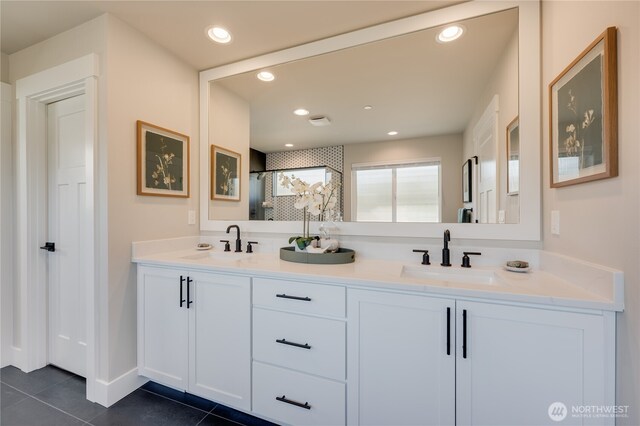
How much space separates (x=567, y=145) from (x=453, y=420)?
1.32 metres

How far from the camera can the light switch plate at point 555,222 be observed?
4.35 ft

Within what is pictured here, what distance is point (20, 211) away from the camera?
2.09 meters

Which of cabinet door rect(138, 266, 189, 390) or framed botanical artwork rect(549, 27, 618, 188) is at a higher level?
framed botanical artwork rect(549, 27, 618, 188)

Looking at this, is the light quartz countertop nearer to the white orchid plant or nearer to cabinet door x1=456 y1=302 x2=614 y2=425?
cabinet door x1=456 y1=302 x2=614 y2=425

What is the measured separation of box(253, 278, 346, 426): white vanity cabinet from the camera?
4.35 ft

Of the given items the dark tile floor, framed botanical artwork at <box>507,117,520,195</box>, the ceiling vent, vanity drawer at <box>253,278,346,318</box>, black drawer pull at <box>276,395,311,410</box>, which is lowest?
the dark tile floor

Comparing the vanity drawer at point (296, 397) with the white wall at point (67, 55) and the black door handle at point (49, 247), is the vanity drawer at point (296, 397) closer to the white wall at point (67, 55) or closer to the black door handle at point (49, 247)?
the white wall at point (67, 55)

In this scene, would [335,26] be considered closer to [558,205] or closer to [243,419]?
[558,205]

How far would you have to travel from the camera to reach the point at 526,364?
105 centimetres

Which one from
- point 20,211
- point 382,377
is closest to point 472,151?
point 382,377

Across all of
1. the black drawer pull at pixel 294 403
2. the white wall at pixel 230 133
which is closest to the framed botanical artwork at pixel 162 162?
the white wall at pixel 230 133

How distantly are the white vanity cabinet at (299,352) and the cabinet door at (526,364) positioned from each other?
0.54m

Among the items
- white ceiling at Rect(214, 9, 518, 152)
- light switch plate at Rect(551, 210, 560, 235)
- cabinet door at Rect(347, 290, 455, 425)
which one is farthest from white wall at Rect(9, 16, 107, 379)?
light switch plate at Rect(551, 210, 560, 235)

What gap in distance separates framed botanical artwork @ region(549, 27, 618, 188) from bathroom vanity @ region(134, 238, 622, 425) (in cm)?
39
